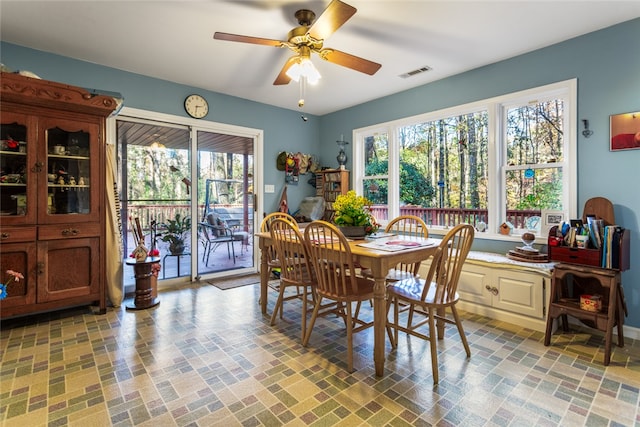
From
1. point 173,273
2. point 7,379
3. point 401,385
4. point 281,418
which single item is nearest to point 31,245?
point 7,379

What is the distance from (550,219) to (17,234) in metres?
4.82

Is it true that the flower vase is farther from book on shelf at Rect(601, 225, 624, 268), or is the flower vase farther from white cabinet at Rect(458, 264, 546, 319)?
book on shelf at Rect(601, 225, 624, 268)

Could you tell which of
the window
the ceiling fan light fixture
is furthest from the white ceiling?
the window

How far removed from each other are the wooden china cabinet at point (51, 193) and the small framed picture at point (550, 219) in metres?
4.33

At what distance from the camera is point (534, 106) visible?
3332 mm

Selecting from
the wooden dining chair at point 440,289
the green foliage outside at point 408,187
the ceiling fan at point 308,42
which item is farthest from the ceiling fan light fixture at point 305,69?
the green foliage outside at point 408,187

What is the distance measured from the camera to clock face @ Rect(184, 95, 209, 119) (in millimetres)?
4160

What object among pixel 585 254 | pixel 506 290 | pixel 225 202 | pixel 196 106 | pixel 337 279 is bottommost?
pixel 506 290

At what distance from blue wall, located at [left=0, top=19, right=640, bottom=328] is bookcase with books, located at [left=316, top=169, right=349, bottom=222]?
889 millimetres

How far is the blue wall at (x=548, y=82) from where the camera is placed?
2.64 meters

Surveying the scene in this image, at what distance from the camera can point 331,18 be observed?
208 cm

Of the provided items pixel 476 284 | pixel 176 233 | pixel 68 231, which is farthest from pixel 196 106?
pixel 476 284

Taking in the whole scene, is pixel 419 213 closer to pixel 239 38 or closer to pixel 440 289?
pixel 440 289

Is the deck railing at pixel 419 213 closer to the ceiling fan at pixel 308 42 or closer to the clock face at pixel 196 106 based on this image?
the clock face at pixel 196 106
